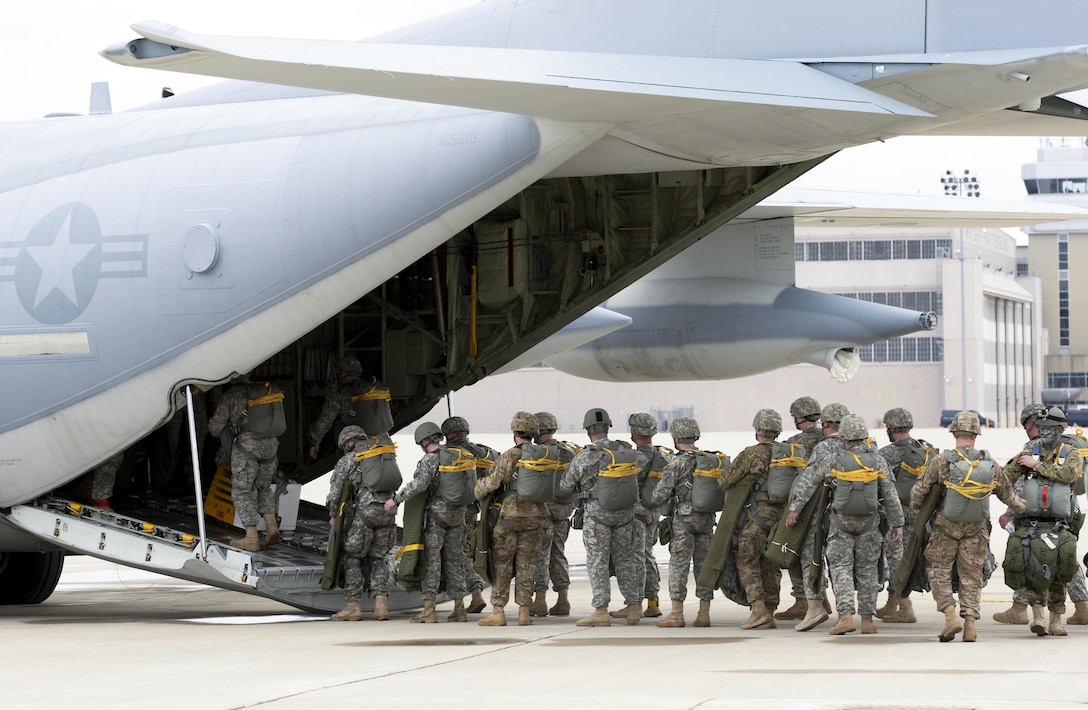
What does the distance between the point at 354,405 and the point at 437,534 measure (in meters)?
2.25

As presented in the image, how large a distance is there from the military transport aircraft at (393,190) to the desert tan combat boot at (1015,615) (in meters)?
3.49

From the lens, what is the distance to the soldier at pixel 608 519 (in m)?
10.8

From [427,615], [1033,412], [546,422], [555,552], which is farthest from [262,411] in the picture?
[1033,412]

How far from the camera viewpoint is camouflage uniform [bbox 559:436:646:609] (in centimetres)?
1085

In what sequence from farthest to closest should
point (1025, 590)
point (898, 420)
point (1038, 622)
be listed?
point (898, 420) → point (1025, 590) → point (1038, 622)

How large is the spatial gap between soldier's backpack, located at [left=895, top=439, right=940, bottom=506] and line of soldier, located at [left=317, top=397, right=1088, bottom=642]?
0.01 metres

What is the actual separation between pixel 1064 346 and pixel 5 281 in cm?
9036

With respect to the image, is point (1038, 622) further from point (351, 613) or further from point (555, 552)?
point (351, 613)

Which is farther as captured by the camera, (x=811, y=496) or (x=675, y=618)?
(x=675, y=618)

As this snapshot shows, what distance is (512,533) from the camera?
1101 cm

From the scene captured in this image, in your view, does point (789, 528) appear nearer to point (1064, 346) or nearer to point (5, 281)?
point (5, 281)

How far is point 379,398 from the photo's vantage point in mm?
13070

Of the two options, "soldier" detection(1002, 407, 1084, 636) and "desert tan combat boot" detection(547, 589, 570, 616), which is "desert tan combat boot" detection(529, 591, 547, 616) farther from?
"soldier" detection(1002, 407, 1084, 636)

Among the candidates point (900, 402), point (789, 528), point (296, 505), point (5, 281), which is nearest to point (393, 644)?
point (789, 528)
